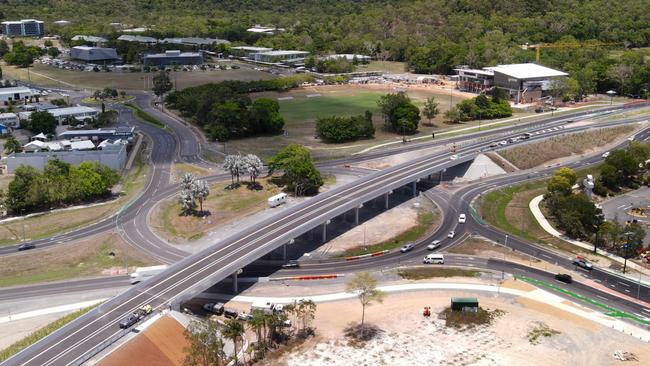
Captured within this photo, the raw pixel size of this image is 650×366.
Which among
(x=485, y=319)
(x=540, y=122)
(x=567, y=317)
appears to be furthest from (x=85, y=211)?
(x=540, y=122)

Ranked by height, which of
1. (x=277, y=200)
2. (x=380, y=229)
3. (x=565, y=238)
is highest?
(x=277, y=200)

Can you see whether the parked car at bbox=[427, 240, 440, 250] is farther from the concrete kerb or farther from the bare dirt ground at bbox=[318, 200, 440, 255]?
the concrete kerb

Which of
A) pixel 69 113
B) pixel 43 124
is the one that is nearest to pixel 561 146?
pixel 43 124

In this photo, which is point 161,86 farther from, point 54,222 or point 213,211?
point 213,211

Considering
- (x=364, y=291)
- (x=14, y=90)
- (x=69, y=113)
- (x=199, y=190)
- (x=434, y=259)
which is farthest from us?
(x=14, y=90)

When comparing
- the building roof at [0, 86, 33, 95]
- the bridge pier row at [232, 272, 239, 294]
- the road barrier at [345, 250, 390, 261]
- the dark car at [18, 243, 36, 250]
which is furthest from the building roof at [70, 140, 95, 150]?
the road barrier at [345, 250, 390, 261]

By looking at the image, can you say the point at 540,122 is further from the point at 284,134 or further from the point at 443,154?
the point at 284,134
